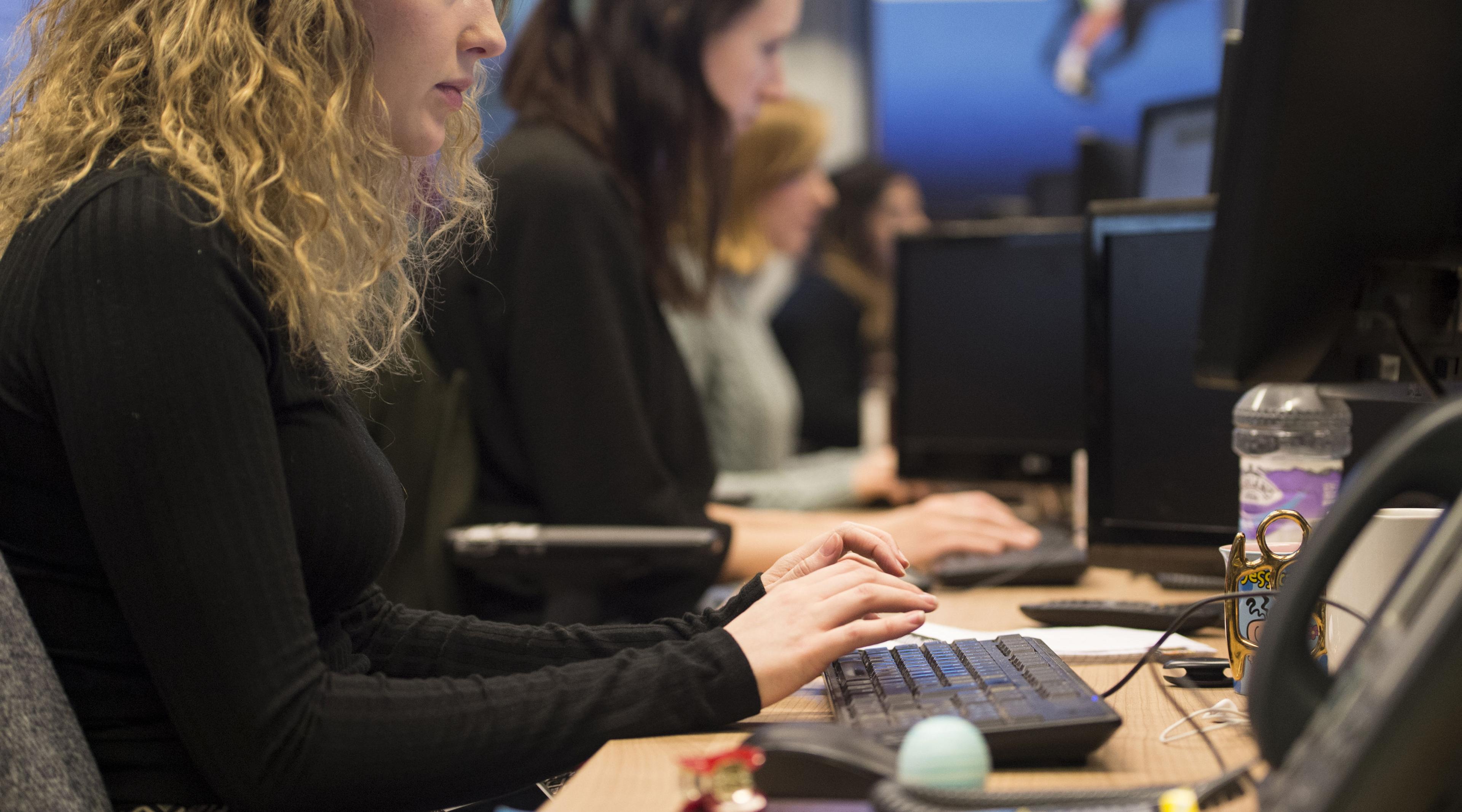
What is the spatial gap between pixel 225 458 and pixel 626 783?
32 centimetres

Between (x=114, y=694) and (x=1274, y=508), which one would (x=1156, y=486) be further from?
(x=114, y=694)

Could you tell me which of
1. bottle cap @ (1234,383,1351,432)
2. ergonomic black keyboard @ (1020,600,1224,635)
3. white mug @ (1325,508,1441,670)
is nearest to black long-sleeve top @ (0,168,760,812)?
white mug @ (1325,508,1441,670)

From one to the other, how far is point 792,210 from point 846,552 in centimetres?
295

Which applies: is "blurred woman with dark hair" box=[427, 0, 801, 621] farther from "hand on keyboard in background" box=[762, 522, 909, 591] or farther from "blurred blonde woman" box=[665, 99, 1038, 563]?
"hand on keyboard in background" box=[762, 522, 909, 591]

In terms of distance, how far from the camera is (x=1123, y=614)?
4.04 feet

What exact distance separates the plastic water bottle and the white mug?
6.3 inches

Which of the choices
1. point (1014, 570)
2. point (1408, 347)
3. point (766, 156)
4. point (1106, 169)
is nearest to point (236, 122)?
point (1408, 347)

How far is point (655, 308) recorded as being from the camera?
179 cm

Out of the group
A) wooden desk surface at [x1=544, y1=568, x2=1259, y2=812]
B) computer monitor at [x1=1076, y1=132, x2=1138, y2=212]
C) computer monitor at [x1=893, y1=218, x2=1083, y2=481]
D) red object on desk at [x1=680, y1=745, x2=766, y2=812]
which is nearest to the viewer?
red object on desk at [x1=680, y1=745, x2=766, y2=812]

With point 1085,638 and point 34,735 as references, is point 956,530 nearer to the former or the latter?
point 1085,638

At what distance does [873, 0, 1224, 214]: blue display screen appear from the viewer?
21.1 feet

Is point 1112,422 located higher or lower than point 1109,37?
lower

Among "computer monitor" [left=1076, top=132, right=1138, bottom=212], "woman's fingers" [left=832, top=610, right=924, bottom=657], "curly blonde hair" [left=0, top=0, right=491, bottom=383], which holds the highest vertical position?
"curly blonde hair" [left=0, top=0, right=491, bottom=383]

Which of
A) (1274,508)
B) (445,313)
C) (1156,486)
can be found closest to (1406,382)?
(1274,508)
